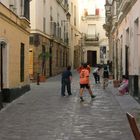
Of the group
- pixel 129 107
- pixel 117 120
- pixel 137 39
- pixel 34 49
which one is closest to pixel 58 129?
pixel 117 120

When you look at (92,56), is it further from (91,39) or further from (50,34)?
(50,34)

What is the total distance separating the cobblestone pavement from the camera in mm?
10898

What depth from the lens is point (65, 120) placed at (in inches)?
528

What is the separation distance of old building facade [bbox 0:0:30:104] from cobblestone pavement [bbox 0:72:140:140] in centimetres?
83

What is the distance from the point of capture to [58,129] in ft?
38.5

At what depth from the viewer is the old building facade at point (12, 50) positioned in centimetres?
1873

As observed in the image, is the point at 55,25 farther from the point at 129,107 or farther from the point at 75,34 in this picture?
the point at 129,107

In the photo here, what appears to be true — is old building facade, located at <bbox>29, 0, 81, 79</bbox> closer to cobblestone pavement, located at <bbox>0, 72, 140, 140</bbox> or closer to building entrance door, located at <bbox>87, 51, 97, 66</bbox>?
building entrance door, located at <bbox>87, 51, 97, 66</bbox>

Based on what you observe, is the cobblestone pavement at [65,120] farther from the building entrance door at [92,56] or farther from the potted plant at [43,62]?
the building entrance door at [92,56]

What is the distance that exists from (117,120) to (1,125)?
3048mm

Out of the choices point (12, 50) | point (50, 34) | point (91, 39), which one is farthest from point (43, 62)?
point (91, 39)

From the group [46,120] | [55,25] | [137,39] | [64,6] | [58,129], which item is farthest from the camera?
[64,6]

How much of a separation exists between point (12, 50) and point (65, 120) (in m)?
7.69

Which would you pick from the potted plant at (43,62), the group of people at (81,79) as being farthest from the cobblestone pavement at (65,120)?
the potted plant at (43,62)
